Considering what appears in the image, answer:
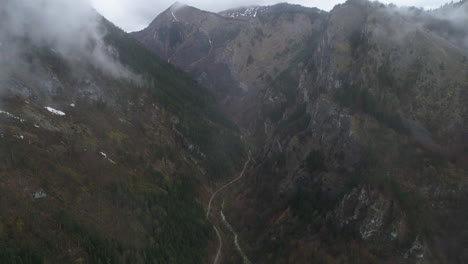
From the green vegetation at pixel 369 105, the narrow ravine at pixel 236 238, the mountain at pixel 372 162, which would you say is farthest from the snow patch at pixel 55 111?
the green vegetation at pixel 369 105

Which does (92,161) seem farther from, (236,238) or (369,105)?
(369,105)

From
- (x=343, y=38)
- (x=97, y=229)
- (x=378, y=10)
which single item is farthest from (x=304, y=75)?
(x=97, y=229)

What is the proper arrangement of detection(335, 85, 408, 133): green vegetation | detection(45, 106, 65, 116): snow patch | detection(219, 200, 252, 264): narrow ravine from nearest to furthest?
1. detection(219, 200, 252, 264): narrow ravine
2. detection(335, 85, 408, 133): green vegetation
3. detection(45, 106, 65, 116): snow patch

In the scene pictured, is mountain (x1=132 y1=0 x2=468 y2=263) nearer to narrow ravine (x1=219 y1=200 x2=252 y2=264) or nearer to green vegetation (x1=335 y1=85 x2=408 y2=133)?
green vegetation (x1=335 y1=85 x2=408 y2=133)

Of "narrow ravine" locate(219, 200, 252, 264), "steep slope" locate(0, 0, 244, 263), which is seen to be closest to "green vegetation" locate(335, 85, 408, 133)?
"narrow ravine" locate(219, 200, 252, 264)

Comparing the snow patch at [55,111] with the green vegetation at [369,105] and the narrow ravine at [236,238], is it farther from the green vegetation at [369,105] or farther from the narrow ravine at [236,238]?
the green vegetation at [369,105]

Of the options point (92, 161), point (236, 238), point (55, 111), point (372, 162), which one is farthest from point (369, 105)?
point (55, 111)
